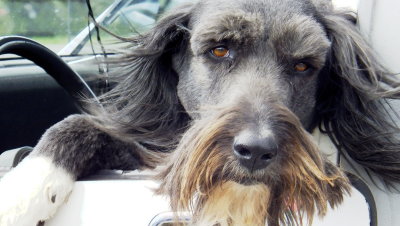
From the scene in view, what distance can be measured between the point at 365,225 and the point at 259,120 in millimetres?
449

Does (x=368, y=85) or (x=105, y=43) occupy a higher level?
(x=105, y=43)

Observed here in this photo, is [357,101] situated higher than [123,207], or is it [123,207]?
[123,207]

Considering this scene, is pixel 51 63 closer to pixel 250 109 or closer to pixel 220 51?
pixel 220 51

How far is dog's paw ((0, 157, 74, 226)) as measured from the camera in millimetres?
1598

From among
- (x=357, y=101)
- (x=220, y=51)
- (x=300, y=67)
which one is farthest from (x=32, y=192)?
(x=357, y=101)

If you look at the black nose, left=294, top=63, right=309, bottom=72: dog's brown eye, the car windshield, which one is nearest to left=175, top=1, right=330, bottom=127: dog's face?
left=294, top=63, right=309, bottom=72: dog's brown eye

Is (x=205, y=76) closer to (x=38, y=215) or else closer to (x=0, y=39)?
(x=0, y=39)

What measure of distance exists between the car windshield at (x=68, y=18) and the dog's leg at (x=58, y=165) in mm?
781

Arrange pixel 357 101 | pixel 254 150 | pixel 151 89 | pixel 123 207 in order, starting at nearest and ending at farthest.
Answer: pixel 123 207 < pixel 254 150 < pixel 357 101 < pixel 151 89

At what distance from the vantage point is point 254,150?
1.63 m

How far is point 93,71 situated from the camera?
3184mm

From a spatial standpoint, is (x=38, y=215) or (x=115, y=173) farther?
(x=115, y=173)

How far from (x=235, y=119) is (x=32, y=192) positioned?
64cm

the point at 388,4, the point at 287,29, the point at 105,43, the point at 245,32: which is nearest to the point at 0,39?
the point at 105,43
